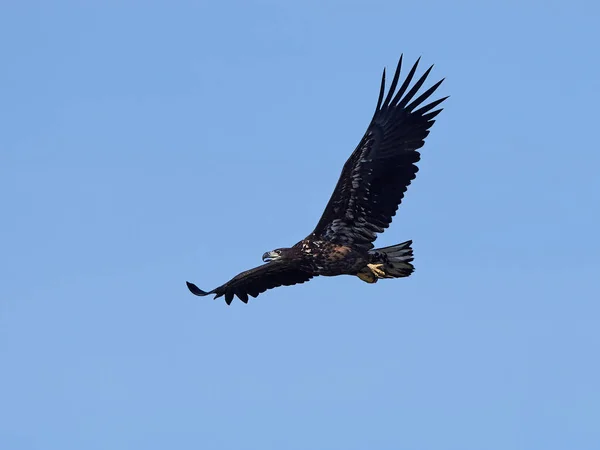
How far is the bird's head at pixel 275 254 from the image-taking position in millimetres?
24484

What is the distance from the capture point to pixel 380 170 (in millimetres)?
23250

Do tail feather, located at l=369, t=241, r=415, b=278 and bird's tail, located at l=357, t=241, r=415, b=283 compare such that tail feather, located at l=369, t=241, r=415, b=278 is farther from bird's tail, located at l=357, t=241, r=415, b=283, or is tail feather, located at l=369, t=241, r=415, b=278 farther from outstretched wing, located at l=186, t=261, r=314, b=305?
outstretched wing, located at l=186, t=261, r=314, b=305

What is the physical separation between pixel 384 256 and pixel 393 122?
2339mm

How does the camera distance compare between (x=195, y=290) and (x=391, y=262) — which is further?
(x=195, y=290)

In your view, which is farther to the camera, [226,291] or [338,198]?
[226,291]

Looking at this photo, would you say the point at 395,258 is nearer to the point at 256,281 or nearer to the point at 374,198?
the point at 374,198

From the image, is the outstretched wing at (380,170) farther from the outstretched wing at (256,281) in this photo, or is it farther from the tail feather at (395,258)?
the outstretched wing at (256,281)

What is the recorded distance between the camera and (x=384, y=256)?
2412 centimetres

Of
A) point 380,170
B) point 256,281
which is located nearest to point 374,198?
point 380,170

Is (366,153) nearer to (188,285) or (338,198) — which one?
(338,198)

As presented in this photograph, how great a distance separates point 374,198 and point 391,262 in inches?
54.5

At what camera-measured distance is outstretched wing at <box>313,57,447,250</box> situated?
23266 millimetres

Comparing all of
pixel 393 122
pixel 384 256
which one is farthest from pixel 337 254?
pixel 393 122

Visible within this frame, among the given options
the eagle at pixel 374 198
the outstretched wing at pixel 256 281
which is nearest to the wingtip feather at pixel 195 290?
the outstretched wing at pixel 256 281
